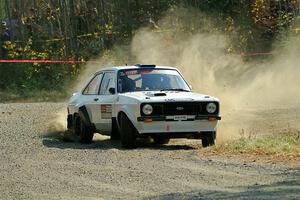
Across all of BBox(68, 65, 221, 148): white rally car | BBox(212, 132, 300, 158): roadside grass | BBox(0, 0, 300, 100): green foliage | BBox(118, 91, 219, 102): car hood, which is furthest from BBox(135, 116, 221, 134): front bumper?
BBox(0, 0, 300, 100): green foliage

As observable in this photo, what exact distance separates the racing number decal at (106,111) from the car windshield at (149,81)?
1.25ft

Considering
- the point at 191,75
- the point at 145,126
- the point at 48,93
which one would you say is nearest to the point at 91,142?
the point at 145,126

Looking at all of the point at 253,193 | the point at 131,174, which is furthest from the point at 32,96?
the point at 253,193

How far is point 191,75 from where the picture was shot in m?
24.9

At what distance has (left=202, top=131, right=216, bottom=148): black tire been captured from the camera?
Result: 1509cm

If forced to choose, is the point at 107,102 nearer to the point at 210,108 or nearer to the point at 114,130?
the point at 114,130

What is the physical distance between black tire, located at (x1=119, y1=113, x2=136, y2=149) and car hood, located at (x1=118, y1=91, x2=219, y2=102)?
0.48 metres

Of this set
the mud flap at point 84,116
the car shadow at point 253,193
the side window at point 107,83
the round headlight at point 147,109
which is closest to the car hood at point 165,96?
the round headlight at point 147,109

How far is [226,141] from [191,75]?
30.3ft

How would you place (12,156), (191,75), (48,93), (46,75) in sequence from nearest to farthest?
(12,156) < (191,75) < (48,93) < (46,75)

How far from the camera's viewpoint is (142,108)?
48.0ft

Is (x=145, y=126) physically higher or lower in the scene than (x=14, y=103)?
higher

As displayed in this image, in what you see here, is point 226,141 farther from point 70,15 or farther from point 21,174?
point 70,15

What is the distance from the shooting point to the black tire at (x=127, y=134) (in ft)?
→ 48.8
